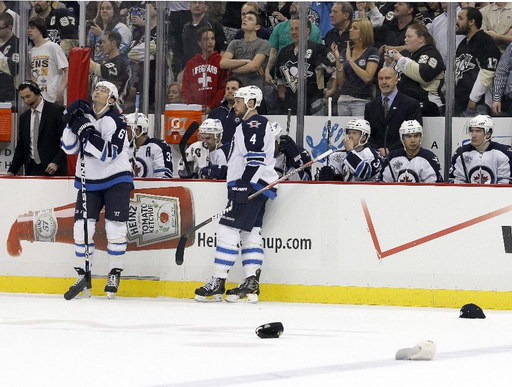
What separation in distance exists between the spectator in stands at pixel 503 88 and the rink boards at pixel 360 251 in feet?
4.99

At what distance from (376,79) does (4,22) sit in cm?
359

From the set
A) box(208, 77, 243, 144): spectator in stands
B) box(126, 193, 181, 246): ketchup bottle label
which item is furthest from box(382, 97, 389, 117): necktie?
box(126, 193, 181, 246): ketchup bottle label

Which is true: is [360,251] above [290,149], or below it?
below

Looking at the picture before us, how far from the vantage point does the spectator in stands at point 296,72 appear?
11.2 meters

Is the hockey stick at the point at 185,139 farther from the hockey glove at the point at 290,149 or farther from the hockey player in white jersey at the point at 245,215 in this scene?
the hockey player in white jersey at the point at 245,215

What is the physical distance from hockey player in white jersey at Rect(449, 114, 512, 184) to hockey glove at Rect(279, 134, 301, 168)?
123 cm

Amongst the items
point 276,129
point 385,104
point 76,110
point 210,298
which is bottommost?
point 210,298

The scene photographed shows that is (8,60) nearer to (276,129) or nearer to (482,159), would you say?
→ (276,129)

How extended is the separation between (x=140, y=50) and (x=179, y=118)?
0.76 m

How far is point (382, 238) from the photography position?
9.44 metres

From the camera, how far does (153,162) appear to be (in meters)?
10.7

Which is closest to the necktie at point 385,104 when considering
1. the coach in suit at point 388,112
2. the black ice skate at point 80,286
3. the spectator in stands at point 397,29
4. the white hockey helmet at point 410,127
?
the coach in suit at point 388,112

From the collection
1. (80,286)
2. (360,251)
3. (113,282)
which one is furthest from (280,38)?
(80,286)

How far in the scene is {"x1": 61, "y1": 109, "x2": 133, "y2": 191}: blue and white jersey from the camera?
9.63 metres
